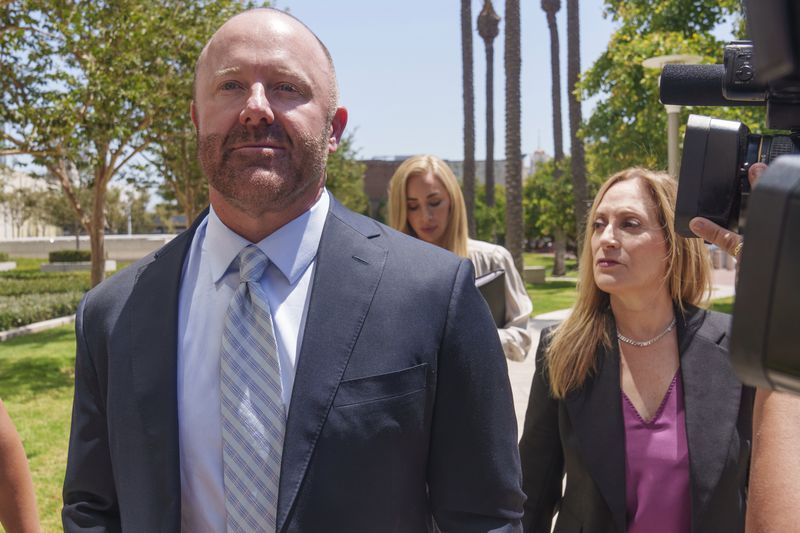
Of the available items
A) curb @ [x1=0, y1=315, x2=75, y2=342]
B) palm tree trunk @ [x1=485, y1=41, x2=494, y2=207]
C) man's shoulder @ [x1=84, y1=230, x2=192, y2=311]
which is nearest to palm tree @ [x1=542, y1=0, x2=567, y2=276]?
palm tree trunk @ [x1=485, y1=41, x2=494, y2=207]

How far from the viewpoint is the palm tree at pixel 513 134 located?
2017 centimetres

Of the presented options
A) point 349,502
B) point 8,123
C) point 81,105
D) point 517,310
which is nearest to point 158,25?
point 81,105

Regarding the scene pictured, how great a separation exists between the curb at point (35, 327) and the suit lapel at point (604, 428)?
44.6ft

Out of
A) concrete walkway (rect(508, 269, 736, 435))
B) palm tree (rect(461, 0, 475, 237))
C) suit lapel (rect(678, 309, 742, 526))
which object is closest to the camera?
suit lapel (rect(678, 309, 742, 526))

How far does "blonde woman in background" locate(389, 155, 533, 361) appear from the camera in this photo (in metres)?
4.36

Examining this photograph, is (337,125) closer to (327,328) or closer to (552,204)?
(327,328)

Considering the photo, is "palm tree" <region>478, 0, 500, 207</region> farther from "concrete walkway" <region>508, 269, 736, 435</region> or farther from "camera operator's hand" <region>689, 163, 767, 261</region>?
"camera operator's hand" <region>689, 163, 767, 261</region>

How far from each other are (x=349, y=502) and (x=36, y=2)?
33.3 ft

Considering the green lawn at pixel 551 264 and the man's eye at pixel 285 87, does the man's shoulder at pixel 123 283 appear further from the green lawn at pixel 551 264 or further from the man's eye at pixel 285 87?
the green lawn at pixel 551 264

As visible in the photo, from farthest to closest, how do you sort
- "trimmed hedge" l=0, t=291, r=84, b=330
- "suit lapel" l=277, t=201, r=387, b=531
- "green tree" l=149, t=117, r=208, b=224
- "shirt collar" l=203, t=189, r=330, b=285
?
"green tree" l=149, t=117, r=208, b=224
"trimmed hedge" l=0, t=291, r=84, b=330
"shirt collar" l=203, t=189, r=330, b=285
"suit lapel" l=277, t=201, r=387, b=531

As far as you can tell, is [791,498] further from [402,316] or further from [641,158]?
[641,158]

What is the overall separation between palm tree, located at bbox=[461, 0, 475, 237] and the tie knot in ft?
80.6

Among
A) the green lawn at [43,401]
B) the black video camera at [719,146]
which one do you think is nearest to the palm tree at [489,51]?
the green lawn at [43,401]

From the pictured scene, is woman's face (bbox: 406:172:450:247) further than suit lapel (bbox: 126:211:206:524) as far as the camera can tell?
Yes
